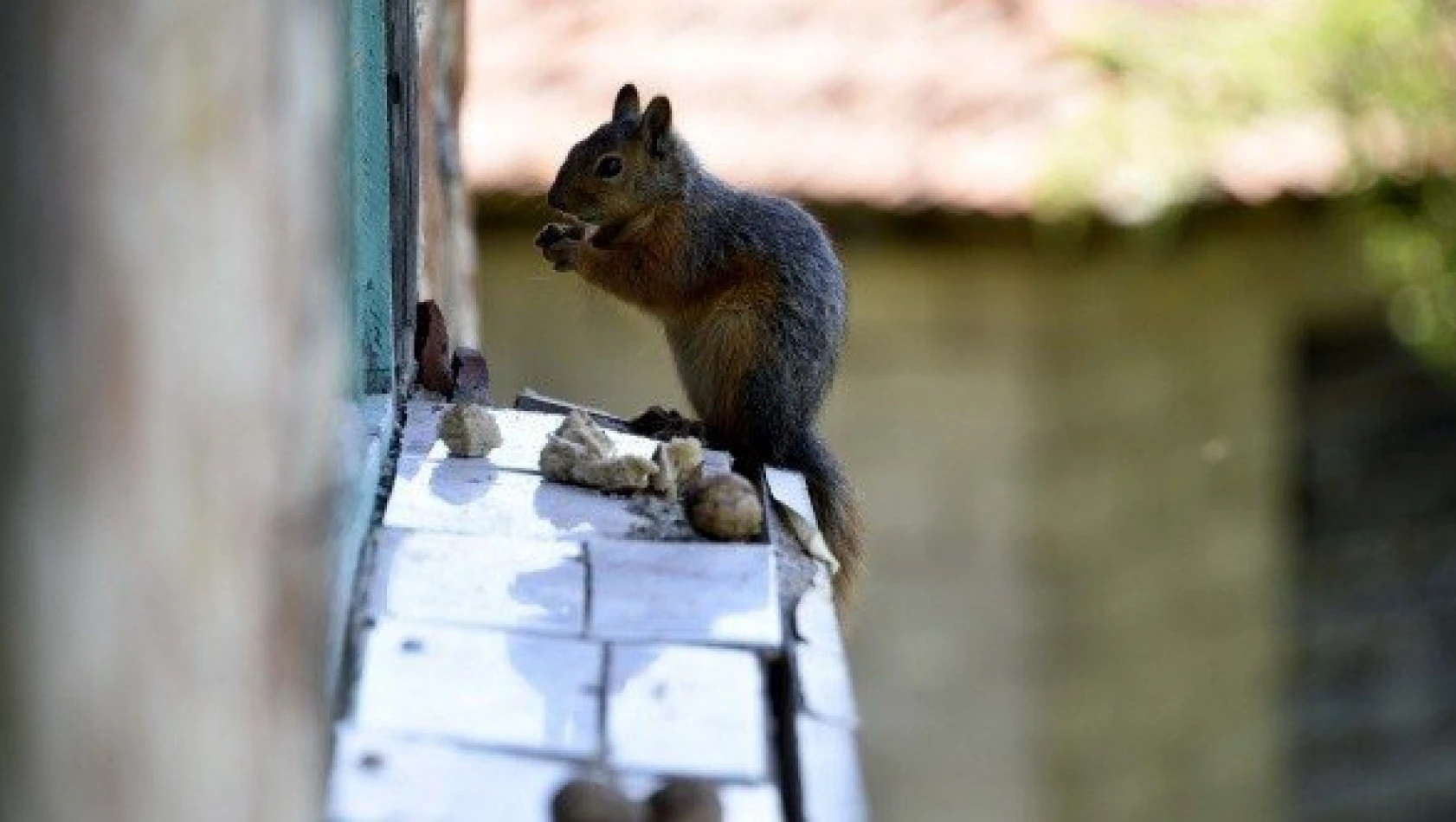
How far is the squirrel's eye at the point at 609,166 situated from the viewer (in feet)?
17.1

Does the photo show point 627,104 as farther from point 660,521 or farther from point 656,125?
point 660,521

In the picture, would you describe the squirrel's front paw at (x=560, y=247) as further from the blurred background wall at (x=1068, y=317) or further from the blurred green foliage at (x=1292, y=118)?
the blurred green foliage at (x=1292, y=118)

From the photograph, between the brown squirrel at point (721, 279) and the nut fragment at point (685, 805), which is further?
the brown squirrel at point (721, 279)

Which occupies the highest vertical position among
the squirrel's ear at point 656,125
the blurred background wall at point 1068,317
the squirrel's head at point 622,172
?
the squirrel's ear at point 656,125

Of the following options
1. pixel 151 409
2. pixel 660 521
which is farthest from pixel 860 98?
pixel 151 409

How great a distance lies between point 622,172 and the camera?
5.22 m

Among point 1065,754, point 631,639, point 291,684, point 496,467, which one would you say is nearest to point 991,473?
point 1065,754

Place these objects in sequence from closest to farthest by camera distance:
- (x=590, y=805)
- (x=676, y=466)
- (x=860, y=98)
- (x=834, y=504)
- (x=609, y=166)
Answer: (x=590, y=805), (x=676, y=466), (x=834, y=504), (x=609, y=166), (x=860, y=98)

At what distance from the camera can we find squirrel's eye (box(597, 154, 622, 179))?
5207mm

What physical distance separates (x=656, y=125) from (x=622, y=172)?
110 millimetres

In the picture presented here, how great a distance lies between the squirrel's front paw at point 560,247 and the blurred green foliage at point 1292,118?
293 centimetres

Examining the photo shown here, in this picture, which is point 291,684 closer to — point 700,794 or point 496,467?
point 700,794

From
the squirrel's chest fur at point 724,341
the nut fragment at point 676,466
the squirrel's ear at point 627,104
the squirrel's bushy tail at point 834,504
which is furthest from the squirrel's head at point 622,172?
the nut fragment at point 676,466

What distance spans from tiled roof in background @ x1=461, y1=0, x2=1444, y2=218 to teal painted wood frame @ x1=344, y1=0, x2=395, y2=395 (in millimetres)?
4027
